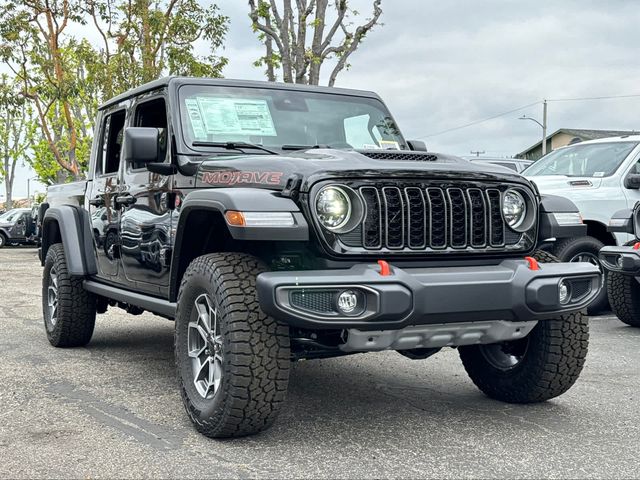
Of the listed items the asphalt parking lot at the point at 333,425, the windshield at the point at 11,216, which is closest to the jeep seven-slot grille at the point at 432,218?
Result: the asphalt parking lot at the point at 333,425

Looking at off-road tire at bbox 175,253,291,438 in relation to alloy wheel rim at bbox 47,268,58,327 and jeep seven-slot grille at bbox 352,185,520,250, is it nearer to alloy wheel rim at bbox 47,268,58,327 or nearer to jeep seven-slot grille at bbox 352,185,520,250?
jeep seven-slot grille at bbox 352,185,520,250

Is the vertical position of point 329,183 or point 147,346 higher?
point 329,183

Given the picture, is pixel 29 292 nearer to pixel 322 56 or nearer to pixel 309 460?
pixel 322 56

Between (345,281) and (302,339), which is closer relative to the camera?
(345,281)

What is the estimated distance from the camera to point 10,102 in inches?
969

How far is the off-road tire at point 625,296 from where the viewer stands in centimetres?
839

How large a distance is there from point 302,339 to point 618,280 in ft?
16.9

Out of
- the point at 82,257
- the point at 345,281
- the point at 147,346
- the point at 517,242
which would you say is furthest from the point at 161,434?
the point at 147,346

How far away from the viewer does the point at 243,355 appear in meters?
4.00

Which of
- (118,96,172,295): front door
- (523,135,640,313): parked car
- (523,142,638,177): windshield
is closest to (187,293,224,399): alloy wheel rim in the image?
(118,96,172,295): front door

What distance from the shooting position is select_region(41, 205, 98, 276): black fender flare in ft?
21.7

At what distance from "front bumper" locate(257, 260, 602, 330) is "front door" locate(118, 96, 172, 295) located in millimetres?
1545

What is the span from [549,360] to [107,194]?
3.44 meters

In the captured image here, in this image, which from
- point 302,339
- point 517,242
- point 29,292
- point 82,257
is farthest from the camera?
point 29,292
